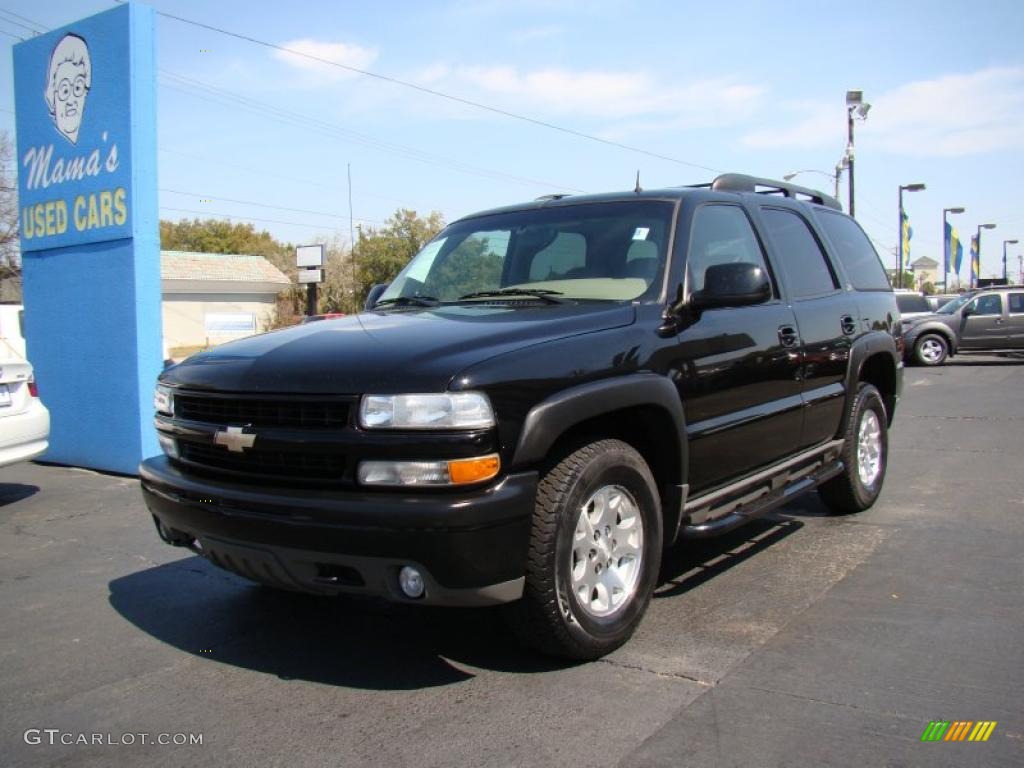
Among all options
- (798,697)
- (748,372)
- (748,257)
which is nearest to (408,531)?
(798,697)

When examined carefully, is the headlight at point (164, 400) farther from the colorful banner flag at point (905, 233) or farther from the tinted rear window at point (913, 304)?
the colorful banner flag at point (905, 233)

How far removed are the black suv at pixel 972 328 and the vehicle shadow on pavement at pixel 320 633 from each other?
771 inches

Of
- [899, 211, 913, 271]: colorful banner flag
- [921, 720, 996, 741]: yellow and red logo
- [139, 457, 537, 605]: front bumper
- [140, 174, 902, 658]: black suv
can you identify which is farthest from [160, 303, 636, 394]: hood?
[899, 211, 913, 271]: colorful banner flag

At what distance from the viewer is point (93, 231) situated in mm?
8047

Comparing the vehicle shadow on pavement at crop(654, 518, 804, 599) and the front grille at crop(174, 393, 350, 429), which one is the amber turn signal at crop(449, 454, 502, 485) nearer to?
the front grille at crop(174, 393, 350, 429)

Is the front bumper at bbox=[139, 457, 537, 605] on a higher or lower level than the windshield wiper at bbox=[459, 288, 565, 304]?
lower

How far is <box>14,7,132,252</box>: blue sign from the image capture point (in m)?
7.79

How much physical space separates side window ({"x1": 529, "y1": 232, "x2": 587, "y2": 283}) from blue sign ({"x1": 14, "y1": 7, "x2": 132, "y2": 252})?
188 inches

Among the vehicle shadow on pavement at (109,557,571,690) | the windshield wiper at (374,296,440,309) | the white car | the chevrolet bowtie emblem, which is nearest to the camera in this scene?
the chevrolet bowtie emblem

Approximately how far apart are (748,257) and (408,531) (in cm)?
273

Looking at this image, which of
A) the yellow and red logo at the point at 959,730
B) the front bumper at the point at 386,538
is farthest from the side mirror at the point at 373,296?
the yellow and red logo at the point at 959,730

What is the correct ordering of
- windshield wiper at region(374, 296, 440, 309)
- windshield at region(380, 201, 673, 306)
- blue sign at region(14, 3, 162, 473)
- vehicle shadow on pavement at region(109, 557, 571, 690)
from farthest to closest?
blue sign at region(14, 3, 162, 473) < windshield wiper at region(374, 296, 440, 309) < windshield at region(380, 201, 673, 306) < vehicle shadow on pavement at region(109, 557, 571, 690)

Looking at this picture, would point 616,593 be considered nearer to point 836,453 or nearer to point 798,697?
point 798,697

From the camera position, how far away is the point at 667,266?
4.12 metres
